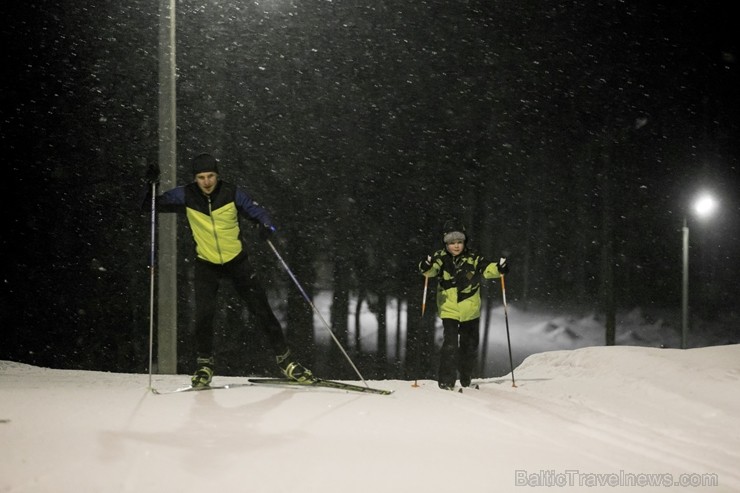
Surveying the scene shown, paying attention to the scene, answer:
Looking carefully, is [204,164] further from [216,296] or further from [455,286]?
[455,286]

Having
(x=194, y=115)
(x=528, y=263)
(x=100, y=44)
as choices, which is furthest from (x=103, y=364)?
(x=528, y=263)

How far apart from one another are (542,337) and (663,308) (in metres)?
5.40

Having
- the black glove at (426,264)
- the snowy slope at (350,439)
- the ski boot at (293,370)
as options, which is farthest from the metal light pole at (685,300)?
the ski boot at (293,370)

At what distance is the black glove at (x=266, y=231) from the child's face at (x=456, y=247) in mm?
2295

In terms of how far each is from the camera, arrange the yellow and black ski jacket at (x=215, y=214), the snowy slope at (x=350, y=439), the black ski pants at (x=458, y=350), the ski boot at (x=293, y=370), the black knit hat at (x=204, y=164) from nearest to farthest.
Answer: the snowy slope at (x=350, y=439), the black knit hat at (x=204, y=164), the yellow and black ski jacket at (x=215, y=214), the ski boot at (x=293, y=370), the black ski pants at (x=458, y=350)

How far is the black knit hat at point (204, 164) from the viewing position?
18.2 feet

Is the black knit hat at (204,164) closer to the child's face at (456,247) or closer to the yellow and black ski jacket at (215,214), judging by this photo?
the yellow and black ski jacket at (215,214)

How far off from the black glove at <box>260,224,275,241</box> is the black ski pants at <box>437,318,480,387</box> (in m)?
2.48

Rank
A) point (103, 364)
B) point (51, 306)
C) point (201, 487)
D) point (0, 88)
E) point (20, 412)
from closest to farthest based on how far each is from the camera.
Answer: point (201, 487) → point (20, 412) → point (0, 88) → point (51, 306) → point (103, 364)

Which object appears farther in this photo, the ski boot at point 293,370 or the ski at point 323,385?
the ski boot at point 293,370

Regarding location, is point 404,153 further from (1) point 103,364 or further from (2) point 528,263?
(1) point 103,364

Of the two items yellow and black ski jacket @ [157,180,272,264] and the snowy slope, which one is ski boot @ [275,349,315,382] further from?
yellow and black ski jacket @ [157,180,272,264]

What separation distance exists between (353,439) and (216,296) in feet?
7.39

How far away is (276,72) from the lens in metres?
24.0
